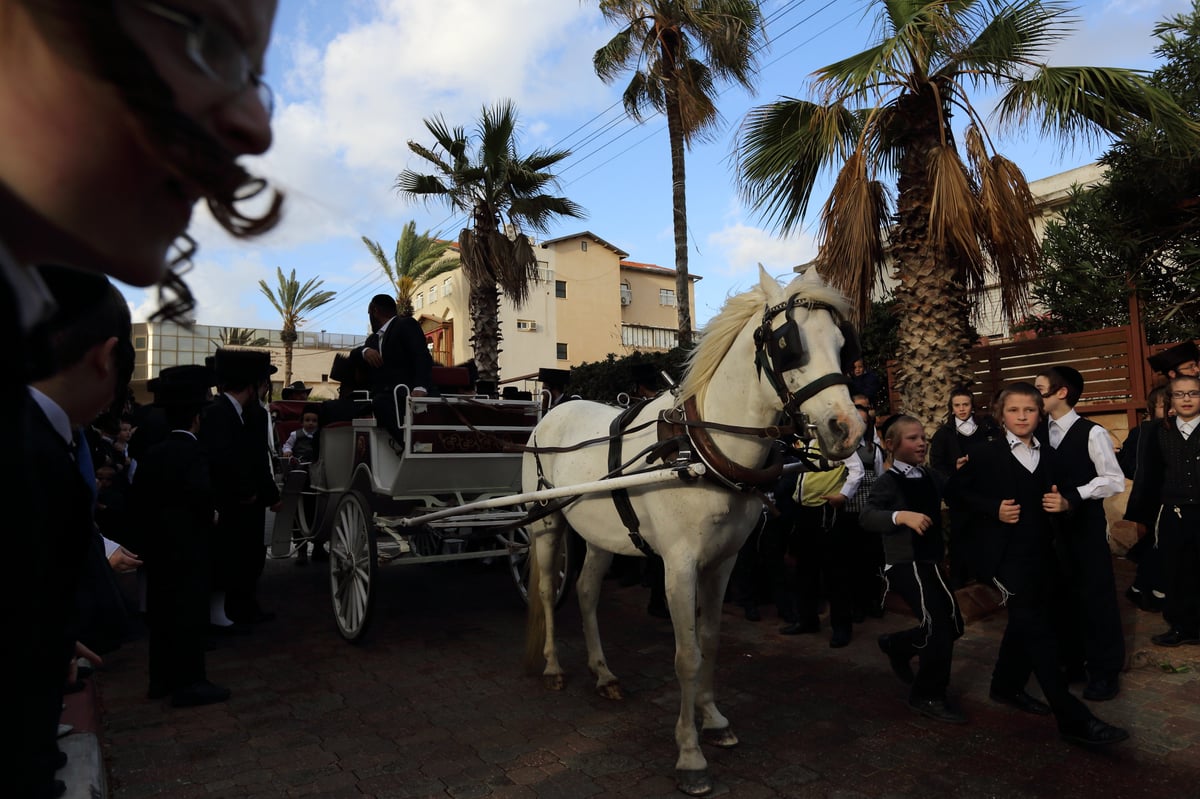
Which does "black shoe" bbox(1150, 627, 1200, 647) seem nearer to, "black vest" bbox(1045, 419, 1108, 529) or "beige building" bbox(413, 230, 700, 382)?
"black vest" bbox(1045, 419, 1108, 529)

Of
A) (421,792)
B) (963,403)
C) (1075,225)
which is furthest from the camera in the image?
(1075,225)

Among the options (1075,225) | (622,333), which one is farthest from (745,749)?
(622,333)

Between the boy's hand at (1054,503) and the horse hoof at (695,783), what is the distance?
92.0 inches

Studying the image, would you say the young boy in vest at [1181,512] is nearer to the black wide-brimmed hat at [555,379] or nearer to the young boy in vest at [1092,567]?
the young boy in vest at [1092,567]

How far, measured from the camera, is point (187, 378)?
504 centimetres

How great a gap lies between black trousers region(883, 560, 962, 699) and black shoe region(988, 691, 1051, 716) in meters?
0.41

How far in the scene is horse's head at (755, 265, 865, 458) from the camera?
11.0 ft

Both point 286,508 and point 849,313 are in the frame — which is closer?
point 849,313

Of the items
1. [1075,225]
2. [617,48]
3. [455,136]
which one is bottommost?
[1075,225]

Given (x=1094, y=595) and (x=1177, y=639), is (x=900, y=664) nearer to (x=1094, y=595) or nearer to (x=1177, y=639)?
(x=1094, y=595)

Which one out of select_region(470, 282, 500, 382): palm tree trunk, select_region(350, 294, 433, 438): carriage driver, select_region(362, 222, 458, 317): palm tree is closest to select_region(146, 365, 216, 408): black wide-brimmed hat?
select_region(350, 294, 433, 438): carriage driver

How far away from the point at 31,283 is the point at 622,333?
126ft

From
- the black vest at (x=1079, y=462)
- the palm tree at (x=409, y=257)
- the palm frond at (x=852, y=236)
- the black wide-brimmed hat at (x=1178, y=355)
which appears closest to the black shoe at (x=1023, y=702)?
the black vest at (x=1079, y=462)

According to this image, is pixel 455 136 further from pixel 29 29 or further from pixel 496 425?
pixel 29 29
